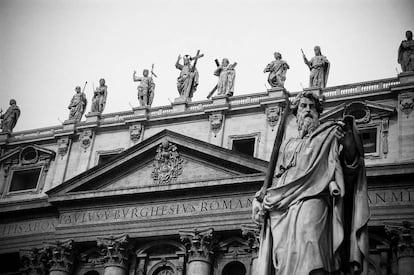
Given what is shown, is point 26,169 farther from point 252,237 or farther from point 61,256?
point 252,237

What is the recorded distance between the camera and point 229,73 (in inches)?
1407

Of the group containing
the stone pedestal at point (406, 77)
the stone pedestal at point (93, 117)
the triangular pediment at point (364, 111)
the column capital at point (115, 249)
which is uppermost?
the stone pedestal at point (406, 77)

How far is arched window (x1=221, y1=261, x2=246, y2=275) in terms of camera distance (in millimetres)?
31977

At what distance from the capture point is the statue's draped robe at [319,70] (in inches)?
1322

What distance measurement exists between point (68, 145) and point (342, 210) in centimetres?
3091

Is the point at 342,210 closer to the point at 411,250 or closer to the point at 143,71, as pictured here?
the point at 411,250

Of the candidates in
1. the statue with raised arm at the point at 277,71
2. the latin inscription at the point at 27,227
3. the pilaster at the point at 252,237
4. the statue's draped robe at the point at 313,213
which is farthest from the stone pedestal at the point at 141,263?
the statue's draped robe at the point at 313,213

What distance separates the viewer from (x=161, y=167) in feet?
112

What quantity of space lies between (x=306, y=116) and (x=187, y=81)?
1093 inches

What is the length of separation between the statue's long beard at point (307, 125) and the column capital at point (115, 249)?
81.4 feet

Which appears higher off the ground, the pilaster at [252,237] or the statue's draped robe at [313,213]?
the pilaster at [252,237]

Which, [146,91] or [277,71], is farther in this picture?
[146,91]

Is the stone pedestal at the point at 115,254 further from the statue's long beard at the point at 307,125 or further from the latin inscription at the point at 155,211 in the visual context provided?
the statue's long beard at the point at 307,125

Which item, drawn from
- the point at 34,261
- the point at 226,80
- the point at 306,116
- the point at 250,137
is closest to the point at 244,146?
the point at 250,137
